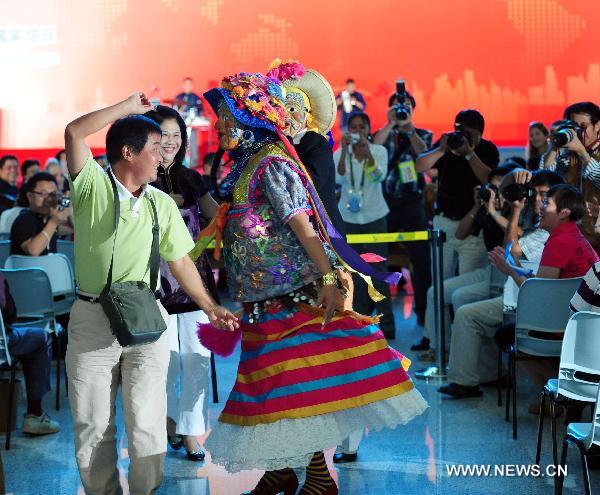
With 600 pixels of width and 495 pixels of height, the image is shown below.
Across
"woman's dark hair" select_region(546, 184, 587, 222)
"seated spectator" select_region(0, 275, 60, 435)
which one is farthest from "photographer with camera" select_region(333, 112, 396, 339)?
"seated spectator" select_region(0, 275, 60, 435)

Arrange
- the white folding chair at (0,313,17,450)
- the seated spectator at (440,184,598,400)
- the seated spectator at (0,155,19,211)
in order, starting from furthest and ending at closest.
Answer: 1. the seated spectator at (0,155,19,211)
2. the seated spectator at (440,184,598,400)
3. the white folding chair at (0,313,17,450)

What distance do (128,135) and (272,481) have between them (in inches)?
61.8

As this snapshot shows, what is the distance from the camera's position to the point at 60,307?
6.51m

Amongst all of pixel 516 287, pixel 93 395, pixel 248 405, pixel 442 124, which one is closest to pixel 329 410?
pixel 248 405

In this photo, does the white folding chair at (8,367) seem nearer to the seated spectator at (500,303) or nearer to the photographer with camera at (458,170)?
the seated spectator at (500,303)

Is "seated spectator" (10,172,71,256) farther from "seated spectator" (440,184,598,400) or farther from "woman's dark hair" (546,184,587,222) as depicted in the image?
"woman's dark hair" (546,184,587,222)

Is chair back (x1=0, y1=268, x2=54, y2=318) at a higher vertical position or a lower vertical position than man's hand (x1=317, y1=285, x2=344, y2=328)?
lower

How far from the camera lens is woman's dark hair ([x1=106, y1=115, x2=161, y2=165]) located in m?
3.62

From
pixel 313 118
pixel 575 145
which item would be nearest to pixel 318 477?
pixel 313 118

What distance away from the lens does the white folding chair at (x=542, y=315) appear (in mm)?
4965

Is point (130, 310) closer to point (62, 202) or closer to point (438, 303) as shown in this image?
point (62, 202)

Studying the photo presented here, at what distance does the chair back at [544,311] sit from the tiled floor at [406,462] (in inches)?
19.0

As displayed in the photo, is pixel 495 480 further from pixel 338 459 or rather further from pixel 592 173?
pixel 592 173

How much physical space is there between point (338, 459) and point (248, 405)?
0.95 metres
